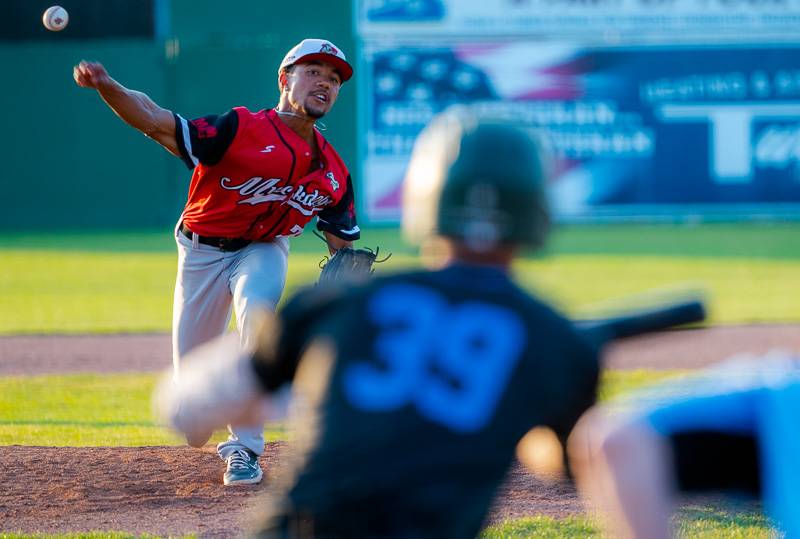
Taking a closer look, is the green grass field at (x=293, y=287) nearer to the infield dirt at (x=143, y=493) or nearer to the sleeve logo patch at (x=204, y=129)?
the infield dirt at (x=143, y=493)

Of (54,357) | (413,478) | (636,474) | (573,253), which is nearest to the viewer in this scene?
(636,474)

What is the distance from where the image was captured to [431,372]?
188 cm

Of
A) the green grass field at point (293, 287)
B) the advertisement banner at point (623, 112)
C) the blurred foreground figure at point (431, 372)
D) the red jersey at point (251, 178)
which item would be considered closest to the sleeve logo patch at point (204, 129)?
the red jersey at point (251, 178)

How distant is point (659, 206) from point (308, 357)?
22.6 meters

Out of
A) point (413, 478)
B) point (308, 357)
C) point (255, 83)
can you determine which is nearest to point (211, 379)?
point (308, 357)

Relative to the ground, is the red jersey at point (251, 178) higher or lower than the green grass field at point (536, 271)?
higher

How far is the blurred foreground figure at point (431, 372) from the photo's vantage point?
73.9 inches

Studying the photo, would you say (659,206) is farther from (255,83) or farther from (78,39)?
(78,39)

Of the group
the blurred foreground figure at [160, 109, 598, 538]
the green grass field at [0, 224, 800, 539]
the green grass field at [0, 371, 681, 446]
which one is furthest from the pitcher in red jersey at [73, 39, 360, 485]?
the blurred foreground figure at [160, 109, 598, 538]

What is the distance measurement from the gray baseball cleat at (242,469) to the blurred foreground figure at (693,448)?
3589mm

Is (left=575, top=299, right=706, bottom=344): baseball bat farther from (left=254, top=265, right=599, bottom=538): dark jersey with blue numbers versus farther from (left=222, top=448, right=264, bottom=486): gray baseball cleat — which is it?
(left=222, top=448, right=264, bottom=486): gray baseball cleat

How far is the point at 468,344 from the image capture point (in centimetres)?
189

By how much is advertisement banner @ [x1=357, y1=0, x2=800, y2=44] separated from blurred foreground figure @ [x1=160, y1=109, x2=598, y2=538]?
22.3 meters

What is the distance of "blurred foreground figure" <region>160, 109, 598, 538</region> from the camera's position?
1.88m
